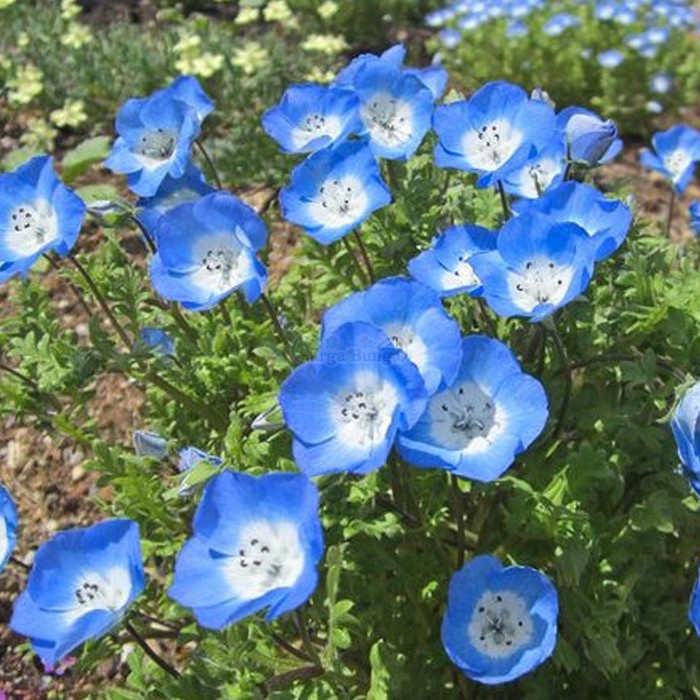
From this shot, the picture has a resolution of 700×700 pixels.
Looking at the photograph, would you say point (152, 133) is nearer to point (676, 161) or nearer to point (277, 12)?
point (676, 161)

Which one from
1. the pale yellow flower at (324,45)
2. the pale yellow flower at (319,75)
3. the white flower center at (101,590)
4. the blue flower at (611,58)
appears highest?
the white flower center at (101,590)

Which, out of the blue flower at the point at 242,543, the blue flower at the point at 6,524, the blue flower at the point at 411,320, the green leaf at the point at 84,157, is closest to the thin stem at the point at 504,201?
the blue flower at the point at 411,320

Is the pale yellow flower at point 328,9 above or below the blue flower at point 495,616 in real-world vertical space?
Answer: below

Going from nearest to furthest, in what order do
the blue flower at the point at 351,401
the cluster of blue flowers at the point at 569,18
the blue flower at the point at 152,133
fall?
1. the blue flower at the point at 351,401
2. the blue flower at the point at 152,133
3. the cluster of blue flowers at the point at 569,18

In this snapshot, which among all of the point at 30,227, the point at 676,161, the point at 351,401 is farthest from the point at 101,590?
the point at 676,161

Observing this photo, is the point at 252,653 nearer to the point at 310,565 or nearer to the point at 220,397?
the point at 310,565


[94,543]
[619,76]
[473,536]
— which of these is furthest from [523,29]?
[94,543]

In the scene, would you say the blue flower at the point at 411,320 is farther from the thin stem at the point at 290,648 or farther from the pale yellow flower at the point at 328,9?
the pale yellow flower at the point at 328,9
